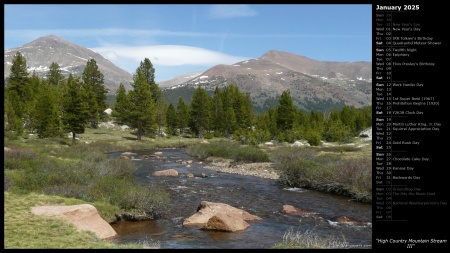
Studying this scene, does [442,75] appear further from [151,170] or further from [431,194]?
[151,170]

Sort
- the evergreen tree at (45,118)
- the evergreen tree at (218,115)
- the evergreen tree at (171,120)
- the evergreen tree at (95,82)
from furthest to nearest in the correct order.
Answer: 1. the evergreen tree at (218,115)
2. the evergreen tree at (171,120)
3. the evergreen tree at (95,82)
4. the evergreen tree at (45,118)

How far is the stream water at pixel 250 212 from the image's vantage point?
48.5 feet

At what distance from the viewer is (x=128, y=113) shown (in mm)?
71188

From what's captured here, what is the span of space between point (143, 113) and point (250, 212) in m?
53.0

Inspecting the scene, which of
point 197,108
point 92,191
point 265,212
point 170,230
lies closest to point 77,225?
point 170,230

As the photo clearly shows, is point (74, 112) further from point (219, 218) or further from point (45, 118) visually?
point (219, 218)

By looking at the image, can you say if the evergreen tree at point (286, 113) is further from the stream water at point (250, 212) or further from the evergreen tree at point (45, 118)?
the stream water at point (250, 212)

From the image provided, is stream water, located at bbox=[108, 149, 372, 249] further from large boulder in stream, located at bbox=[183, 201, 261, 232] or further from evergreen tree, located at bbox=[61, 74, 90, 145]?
evergreen tree, located at bbox=[61, 74, 90, 145]

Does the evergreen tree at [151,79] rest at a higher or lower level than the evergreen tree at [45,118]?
higher

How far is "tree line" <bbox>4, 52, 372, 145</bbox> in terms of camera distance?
5562cm

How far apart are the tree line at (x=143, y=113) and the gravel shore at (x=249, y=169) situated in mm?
20270

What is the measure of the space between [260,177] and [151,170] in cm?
1075

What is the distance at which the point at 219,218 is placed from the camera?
16391 mm

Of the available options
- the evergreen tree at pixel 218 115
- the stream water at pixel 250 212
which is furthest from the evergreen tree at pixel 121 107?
the stream water at pixel 250 212
